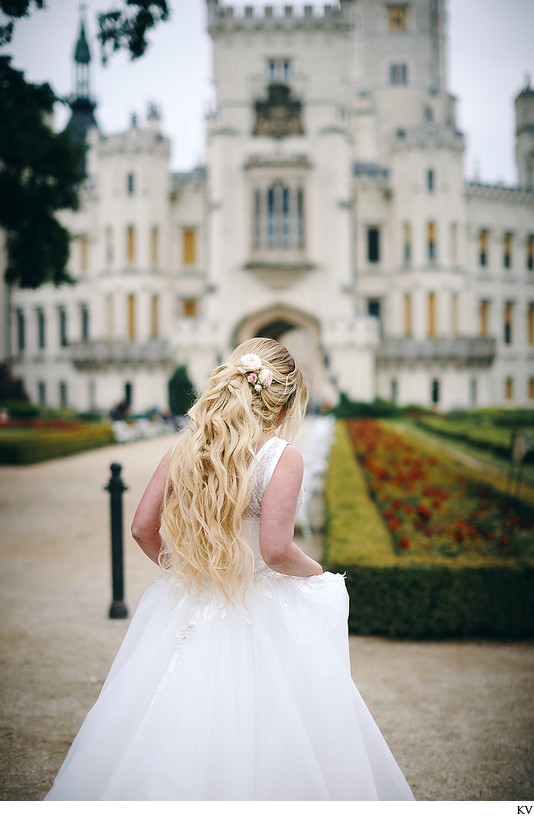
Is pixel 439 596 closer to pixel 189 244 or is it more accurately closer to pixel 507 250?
pixel 189 244

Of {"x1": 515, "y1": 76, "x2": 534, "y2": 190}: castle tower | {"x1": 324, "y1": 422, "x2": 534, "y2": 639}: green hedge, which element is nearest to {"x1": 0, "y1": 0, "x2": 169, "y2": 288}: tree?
{"x1": 324, "y1": 422, "x2": 534, "y2": 639}: green hedge

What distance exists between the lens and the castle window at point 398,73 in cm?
4262

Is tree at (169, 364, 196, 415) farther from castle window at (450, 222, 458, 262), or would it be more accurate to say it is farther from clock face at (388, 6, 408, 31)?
clock face at (388, 6, 408, 31)

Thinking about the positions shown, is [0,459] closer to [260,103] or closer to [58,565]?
[58,565]

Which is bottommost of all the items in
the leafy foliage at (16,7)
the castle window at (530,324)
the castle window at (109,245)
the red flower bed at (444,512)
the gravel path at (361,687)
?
the gravel path at (361,687)

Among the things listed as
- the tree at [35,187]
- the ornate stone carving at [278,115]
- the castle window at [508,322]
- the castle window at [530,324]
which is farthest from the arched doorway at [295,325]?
the tree at [35,187]

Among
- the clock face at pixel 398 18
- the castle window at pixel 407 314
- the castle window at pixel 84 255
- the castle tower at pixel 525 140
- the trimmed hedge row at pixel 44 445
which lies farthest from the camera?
the clock face at pixel 398 18

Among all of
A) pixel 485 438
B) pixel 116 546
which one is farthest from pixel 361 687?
pixel 485 438

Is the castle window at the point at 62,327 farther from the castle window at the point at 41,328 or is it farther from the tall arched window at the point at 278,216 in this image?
the tall arched window at the point at 278,216

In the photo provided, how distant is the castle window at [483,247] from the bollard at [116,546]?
37965mm

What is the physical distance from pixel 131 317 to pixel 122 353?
242 centimetres

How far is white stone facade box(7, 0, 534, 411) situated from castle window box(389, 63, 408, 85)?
6.71 m

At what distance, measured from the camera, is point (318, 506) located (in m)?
9.84

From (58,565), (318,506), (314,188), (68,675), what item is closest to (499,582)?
(68,675)
